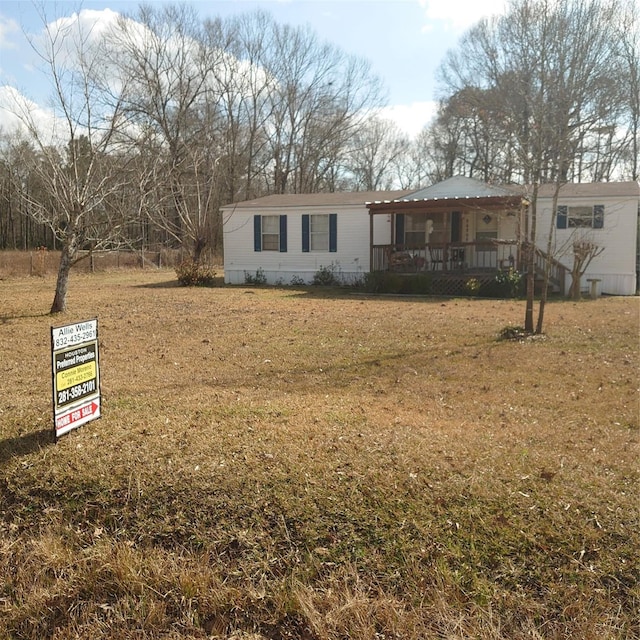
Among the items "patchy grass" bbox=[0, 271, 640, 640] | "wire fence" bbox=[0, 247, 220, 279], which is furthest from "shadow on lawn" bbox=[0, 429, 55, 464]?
"wire fence" bbox=[0, 247, 220, 279]

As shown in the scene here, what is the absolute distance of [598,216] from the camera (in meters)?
16.3

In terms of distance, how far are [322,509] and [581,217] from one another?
1551cm

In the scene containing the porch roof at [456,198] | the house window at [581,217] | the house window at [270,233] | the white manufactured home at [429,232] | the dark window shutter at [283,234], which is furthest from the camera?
the house window at [270,233]

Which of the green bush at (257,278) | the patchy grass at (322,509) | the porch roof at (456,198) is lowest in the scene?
the patchy grass at (322,509)

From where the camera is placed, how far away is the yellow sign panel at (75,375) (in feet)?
13.5

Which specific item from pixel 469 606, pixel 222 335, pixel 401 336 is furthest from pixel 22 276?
pixel 469 606

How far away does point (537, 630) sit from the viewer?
2564 mm

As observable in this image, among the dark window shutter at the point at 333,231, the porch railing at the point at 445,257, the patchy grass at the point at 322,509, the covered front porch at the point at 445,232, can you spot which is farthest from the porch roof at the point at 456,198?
the patchy grass at the point at 322,509

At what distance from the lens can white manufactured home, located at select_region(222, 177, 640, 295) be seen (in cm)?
1622

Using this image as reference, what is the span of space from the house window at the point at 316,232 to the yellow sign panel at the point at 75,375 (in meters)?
15.0

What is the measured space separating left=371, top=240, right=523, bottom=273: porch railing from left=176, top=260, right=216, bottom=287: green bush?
17.8ft

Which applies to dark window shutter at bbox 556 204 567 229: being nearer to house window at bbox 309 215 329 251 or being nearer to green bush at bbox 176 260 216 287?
house window at bbox 309 215 329 251

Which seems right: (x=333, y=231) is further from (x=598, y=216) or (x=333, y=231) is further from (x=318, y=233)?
(x=598, y=216)

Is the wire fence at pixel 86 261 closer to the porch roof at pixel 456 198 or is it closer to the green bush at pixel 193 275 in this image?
the green bush at pixel 193 275
